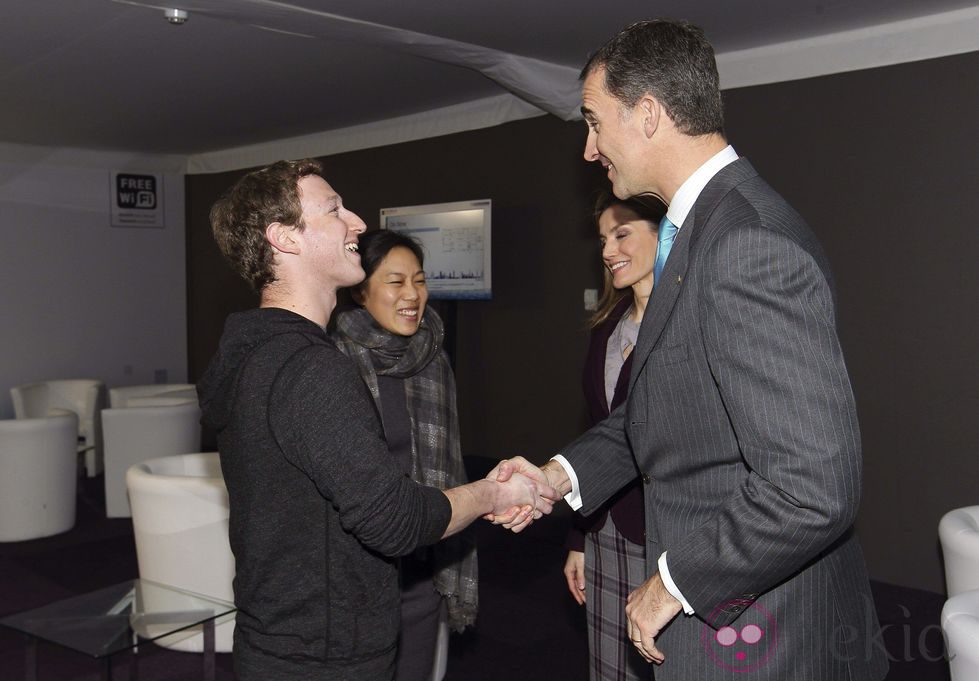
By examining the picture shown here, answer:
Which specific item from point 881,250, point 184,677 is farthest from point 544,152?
point 184,677

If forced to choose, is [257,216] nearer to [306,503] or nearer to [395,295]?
[306,503]

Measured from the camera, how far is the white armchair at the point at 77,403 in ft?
25.2

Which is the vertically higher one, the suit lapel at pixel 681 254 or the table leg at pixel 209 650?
the suit lapel at pixel 681 254

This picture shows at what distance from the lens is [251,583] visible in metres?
1.58

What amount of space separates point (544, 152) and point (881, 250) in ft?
8.85

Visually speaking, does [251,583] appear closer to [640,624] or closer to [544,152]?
[640,624]

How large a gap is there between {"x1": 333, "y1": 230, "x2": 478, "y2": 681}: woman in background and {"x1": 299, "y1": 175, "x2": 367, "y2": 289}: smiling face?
41.7 inches

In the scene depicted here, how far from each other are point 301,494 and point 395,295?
1.50 m

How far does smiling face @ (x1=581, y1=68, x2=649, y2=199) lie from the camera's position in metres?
1.60

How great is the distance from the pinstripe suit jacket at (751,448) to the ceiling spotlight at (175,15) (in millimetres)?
3775

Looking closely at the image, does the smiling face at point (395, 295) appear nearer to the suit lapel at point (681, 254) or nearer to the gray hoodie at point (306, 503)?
the gray hoodie at point (306, 503)

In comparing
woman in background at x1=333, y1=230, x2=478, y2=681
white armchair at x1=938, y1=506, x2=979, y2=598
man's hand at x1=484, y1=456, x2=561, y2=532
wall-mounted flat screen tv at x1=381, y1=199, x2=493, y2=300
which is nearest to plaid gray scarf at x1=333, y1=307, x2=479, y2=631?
woman in background at x1=333, y1=230, x2=478, y2=681

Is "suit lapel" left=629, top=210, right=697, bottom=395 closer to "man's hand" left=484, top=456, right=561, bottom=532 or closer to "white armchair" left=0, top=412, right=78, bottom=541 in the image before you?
"man's hand" left=484, top=456, right=561, bottom=532

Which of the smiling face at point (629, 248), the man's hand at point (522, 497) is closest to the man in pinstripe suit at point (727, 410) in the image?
the man's hand at point (522, 497)
